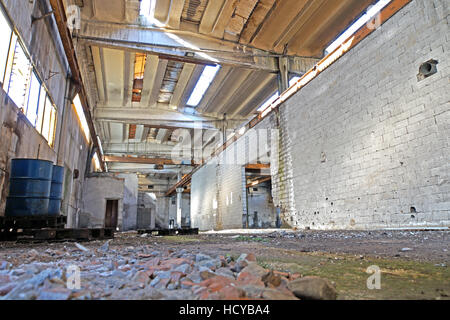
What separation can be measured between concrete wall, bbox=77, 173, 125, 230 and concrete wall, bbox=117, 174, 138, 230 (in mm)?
1816

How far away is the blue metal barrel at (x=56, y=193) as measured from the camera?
5.68 metres

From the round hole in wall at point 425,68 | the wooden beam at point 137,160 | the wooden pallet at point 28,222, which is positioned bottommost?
the wooden pallet at point 28,222

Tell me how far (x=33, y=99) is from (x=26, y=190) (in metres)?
2.07

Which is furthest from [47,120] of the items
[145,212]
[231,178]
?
[145,212]

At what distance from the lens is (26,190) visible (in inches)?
193

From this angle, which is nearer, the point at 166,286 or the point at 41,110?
the point at 166,286

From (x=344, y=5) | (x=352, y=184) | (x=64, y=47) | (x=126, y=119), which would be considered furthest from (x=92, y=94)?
(x=352, y=184)

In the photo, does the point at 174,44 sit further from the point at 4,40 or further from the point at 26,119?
the point at 4,40

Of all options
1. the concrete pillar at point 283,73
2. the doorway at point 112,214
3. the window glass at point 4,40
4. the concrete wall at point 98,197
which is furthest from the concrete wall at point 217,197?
the window glass at point 4,40

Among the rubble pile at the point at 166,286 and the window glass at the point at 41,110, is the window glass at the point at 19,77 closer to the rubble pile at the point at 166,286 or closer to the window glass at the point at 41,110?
the window glass at the point at 41,110

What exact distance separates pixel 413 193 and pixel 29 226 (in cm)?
691

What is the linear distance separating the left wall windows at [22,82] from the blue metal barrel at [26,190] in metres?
1.08

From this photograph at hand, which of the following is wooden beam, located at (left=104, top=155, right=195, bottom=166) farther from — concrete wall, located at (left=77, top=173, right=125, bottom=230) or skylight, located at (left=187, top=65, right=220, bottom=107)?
skylight, located at (left=187, top=65, right=220, bottom=107)
